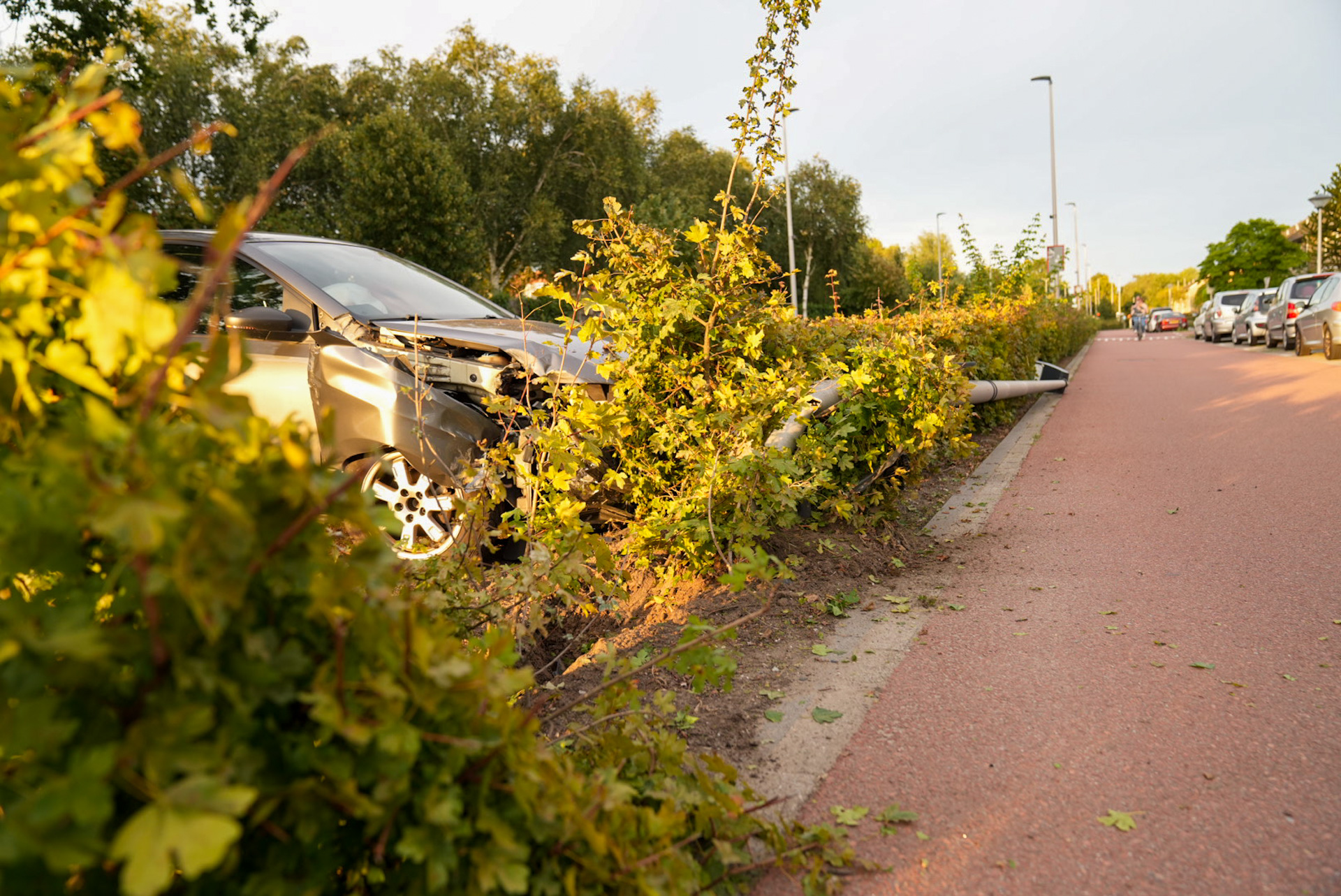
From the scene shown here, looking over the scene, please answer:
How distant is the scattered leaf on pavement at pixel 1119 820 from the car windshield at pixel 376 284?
442 cm

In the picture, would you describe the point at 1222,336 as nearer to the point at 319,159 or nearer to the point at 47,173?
the point at 319,159

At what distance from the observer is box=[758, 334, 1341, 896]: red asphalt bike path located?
2223 mm

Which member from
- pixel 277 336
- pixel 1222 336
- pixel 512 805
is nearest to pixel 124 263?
pixel 512 805

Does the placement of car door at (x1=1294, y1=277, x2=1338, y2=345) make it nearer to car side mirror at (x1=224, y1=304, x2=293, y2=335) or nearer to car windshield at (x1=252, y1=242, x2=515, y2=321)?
car windshield at (x1=252, y1=242, x2=515, y2=321)

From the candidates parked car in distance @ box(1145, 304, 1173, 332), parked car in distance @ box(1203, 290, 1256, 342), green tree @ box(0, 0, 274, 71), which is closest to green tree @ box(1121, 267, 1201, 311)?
parked car in distance @ box(1145, 304, 1173, 332)

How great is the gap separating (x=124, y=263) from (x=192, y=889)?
0.82m

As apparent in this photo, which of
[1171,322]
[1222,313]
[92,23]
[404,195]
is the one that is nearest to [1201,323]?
[1222,313]

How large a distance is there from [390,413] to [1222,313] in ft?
120

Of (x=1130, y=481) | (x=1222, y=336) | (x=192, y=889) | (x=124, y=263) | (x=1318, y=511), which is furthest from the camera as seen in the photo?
(x=1222, y=336)

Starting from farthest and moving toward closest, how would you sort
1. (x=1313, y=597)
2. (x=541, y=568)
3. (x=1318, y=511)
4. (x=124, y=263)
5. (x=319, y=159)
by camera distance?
(x=319, y=159)
(x=1318, y=511)
(x=1313, y=597)
(x=541, y=568)
(x=124, y=263)

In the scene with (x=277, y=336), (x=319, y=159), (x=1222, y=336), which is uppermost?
(x=319, y=159)

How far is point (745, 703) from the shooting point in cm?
313

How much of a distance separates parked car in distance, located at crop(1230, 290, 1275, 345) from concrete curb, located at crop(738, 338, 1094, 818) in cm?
2783

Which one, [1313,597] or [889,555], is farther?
[889,555]
